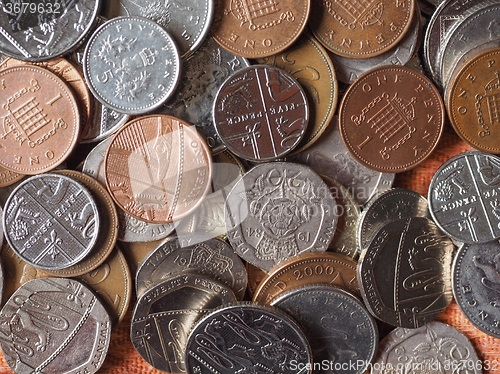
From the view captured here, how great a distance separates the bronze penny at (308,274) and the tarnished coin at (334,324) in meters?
0.05

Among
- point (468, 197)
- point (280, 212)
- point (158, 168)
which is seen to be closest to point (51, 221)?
point (158, 168)

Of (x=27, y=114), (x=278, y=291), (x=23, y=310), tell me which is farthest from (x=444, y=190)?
(x=23, y=310)

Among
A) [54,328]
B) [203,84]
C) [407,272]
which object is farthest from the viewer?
[54,328]

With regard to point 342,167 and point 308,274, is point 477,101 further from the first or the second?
point 308,274

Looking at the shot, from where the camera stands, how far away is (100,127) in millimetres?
2410

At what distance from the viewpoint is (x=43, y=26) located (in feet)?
7.43

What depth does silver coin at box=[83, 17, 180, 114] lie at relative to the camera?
2223 mm

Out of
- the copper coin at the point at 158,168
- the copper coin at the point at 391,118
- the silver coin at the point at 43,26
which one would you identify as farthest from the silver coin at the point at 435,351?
the silver coin at the point at 43,26

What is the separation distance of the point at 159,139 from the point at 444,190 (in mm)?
1465

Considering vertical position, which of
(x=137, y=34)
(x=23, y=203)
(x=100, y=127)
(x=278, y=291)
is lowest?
(x=278, y=291)

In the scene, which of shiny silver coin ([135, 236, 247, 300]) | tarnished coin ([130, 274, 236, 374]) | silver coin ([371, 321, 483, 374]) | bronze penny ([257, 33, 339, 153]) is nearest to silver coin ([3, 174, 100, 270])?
shiny silver coin ([135, 236, 247, 300])

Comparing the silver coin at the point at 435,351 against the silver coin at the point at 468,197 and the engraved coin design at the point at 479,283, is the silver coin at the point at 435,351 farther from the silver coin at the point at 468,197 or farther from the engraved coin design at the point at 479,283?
the silver coin at the point at 468,197

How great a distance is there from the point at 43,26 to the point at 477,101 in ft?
7.04

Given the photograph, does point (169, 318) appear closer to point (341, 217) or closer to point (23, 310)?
point (23, 310)
